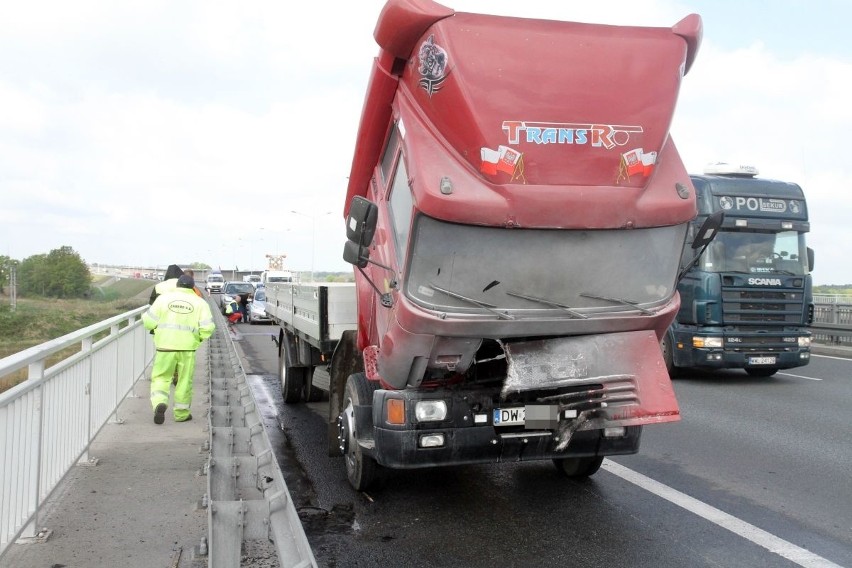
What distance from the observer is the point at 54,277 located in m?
95.0

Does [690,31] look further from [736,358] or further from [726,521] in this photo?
[736,358]

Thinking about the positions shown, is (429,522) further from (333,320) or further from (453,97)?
(453,97)

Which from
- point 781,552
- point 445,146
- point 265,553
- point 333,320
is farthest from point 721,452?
point 265,553

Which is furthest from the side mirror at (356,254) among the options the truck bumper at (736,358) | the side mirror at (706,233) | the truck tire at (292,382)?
the truck bumper at (736,358)

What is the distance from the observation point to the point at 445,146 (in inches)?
191

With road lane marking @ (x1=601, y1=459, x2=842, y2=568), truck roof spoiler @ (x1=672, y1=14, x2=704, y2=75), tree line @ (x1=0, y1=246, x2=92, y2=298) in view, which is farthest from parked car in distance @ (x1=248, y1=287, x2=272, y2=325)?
tree line @ (x1=0, y1=246, x2=92, y2=298)

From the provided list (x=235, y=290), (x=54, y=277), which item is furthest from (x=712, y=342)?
(x=54, y=277)

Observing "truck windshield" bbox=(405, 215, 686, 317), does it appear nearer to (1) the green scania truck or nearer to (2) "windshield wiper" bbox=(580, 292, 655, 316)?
(2) "windshield wiper" bbox=(580, 292, 655, 316)

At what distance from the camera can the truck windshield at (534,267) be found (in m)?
4.81

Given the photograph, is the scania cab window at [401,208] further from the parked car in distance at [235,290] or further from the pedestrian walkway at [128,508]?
the parked car in distance at [235,290]

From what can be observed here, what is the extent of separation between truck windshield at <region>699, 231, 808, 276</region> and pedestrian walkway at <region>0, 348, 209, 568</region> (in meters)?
8.37

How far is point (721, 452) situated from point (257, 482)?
5007mm

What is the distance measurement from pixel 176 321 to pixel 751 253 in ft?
28.7

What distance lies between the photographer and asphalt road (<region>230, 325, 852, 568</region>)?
16.0 feet
